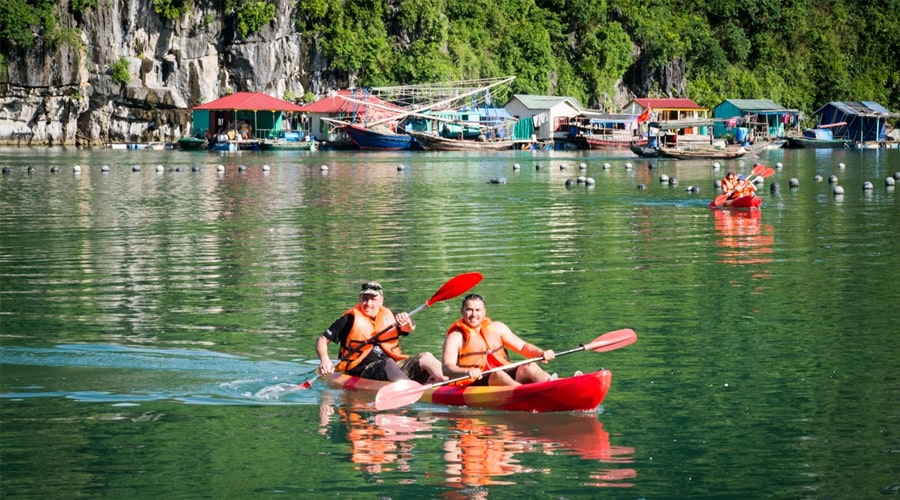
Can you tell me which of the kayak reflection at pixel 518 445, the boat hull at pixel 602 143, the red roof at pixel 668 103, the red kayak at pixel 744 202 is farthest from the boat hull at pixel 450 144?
the kayak reflection at pixel 518 445

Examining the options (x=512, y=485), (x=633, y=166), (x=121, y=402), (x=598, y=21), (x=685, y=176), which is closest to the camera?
(x=512, y=485)

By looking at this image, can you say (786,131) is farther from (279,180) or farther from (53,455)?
(53,455)

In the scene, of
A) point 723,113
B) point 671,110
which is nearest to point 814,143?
point 723,113

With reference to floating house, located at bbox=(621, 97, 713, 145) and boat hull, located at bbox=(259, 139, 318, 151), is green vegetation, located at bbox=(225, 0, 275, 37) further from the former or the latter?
floating house, located at bbox=(621, 97, 713, 145)

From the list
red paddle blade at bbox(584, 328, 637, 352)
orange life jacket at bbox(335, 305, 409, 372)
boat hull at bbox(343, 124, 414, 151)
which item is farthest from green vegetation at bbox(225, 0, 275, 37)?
red paddle blade at bbox(584, 328, 637, 352)

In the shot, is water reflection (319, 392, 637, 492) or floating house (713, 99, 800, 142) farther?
floating house (713, 99, 800, 142)

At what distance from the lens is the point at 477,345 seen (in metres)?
15.9

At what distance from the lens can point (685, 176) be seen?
65.6 meters

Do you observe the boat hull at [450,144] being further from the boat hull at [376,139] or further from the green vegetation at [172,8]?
the green vegetation at [172,8]

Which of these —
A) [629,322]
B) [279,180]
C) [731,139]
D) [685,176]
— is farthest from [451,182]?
[731,139]

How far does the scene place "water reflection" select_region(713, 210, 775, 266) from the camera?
3003cm

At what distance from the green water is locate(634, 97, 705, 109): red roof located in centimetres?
8500

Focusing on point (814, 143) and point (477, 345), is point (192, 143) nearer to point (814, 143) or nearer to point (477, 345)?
point (814, 143)

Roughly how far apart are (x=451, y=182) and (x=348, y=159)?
90.9ft
